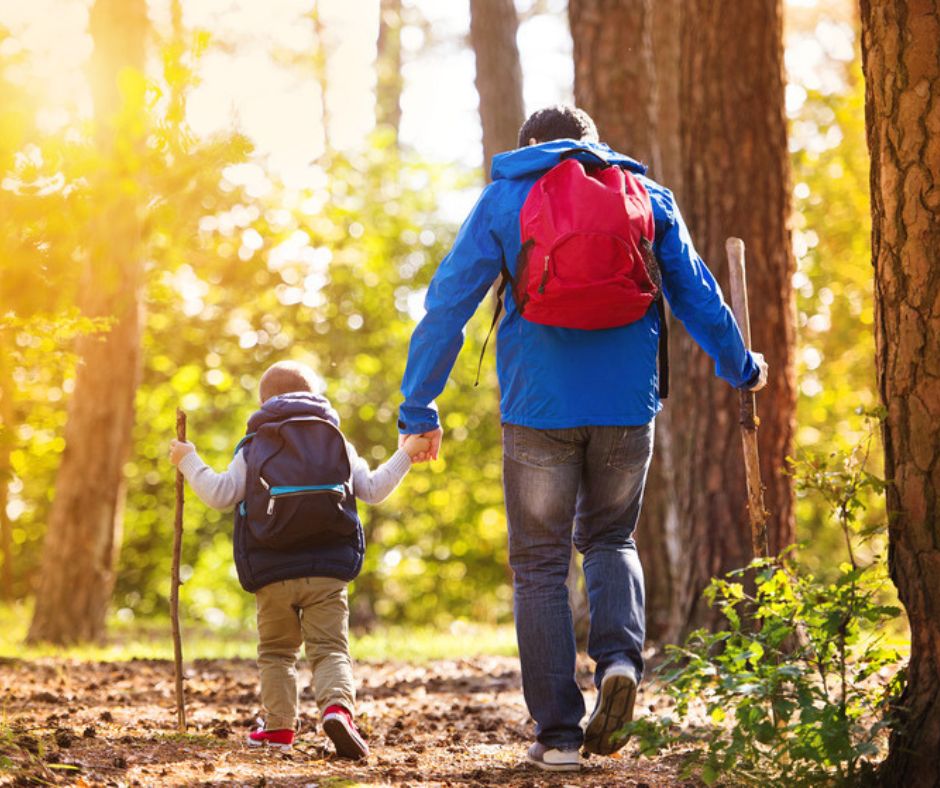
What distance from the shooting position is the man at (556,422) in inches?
161

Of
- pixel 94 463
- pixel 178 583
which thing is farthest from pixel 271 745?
pixel 94 463

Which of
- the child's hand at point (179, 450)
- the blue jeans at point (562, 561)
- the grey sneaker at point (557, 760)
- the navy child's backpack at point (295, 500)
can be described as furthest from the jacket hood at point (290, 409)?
the grey sneaker at point (557, 760)

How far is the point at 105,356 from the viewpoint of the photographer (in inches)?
388

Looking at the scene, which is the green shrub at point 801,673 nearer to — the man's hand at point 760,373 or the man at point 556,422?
the man at point 556,422

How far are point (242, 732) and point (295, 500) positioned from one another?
1306mm

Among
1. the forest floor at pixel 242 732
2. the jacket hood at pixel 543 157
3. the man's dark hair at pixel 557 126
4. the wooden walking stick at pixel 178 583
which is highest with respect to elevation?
the man's dark hair at pixel 557 126

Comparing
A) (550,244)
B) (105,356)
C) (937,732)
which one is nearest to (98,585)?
(105,356)

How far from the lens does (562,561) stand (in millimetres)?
4227

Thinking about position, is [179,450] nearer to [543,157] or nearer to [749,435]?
[543,157]

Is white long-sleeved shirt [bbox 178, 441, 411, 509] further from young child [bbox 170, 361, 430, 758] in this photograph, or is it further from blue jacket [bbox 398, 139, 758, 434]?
blue jacket [bbox 398, 139, 758, 434]

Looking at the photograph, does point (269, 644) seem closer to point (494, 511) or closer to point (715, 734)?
point (715, 734)

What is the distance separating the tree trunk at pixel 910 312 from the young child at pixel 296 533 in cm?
171

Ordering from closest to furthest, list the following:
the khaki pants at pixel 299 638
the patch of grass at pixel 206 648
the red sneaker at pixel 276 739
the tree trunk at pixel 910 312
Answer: the tree trunk at pixel 910 312, the khaki pants at pixel 299 638, the red sneaker at pixel 276 739, the patch of grass at pixel 206 648

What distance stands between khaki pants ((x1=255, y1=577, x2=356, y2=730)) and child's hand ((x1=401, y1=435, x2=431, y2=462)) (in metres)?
0.63
